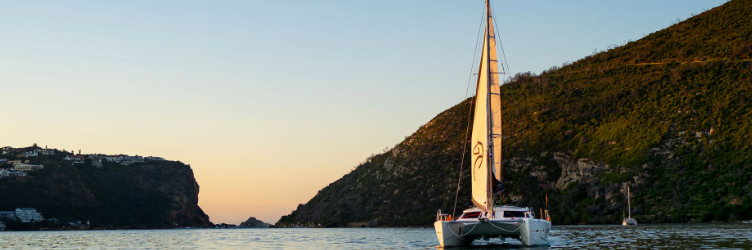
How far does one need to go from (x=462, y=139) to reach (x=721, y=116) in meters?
41.9

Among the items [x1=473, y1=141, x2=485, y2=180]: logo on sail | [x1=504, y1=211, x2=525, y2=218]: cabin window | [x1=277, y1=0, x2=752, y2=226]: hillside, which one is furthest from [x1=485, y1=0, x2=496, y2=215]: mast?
[x1=277, y1=0, x2=752, y2=226]: hillside

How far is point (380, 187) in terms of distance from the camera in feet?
411

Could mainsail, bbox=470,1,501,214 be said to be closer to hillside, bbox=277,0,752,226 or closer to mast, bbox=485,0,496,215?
mast, bbox=485,0,496,215

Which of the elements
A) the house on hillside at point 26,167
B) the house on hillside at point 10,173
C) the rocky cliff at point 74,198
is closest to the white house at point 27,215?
the rocky cliff at point 74,198

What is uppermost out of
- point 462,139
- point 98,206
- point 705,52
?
point 705,52

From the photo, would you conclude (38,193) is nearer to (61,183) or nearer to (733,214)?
(61,183)

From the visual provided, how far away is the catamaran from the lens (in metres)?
36.3

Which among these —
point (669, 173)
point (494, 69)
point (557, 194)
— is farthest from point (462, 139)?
point (494, 69)

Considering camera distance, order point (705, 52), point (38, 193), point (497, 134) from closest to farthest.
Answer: point (497, 134) < point (705, 52) < point (38, 193)

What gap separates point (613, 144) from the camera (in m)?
97.7

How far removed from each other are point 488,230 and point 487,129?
19.4ft

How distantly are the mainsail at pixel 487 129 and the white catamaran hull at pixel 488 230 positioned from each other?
1705 mm

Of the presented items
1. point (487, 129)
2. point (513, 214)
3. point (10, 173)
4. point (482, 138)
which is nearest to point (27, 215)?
point (10, 173)

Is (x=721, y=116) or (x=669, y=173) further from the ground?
(x=721, y=116)
